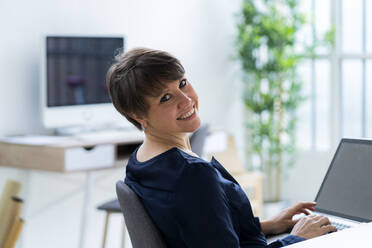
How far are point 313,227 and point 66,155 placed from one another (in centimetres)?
182

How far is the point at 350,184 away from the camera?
5.97ft

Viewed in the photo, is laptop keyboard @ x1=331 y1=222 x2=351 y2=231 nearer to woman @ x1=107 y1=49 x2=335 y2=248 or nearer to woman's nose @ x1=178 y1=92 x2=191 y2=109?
woman @ x1=107 y1=49 x2=335 y2=248

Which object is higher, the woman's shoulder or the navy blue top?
the woman's shoulder

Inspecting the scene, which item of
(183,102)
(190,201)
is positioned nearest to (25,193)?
(183,102)

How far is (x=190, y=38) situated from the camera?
183 inches

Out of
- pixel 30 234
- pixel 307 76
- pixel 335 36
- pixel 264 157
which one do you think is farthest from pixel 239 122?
pixel 30 234

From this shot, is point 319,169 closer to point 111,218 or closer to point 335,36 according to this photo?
point 335,36

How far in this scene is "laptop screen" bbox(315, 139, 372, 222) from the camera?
69.9 inches

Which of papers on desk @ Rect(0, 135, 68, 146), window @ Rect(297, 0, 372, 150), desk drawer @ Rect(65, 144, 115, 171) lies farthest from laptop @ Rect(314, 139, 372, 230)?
window @ Rect(297, 0, 372, 150)

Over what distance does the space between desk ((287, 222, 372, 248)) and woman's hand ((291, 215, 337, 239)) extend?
200 mm

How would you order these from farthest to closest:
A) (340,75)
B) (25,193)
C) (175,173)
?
(340,75)
(25,193)
(175,173)

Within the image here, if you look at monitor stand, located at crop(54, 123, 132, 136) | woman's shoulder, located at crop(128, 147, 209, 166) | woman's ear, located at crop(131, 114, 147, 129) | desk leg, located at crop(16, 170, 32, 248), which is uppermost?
woman's ear, located at crop(131, 114, 147, 129)

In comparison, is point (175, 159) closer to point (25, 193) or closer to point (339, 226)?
point (339, 226)

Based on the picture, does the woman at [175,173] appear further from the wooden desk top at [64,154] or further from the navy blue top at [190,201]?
the wooden desk top at [64,154]
